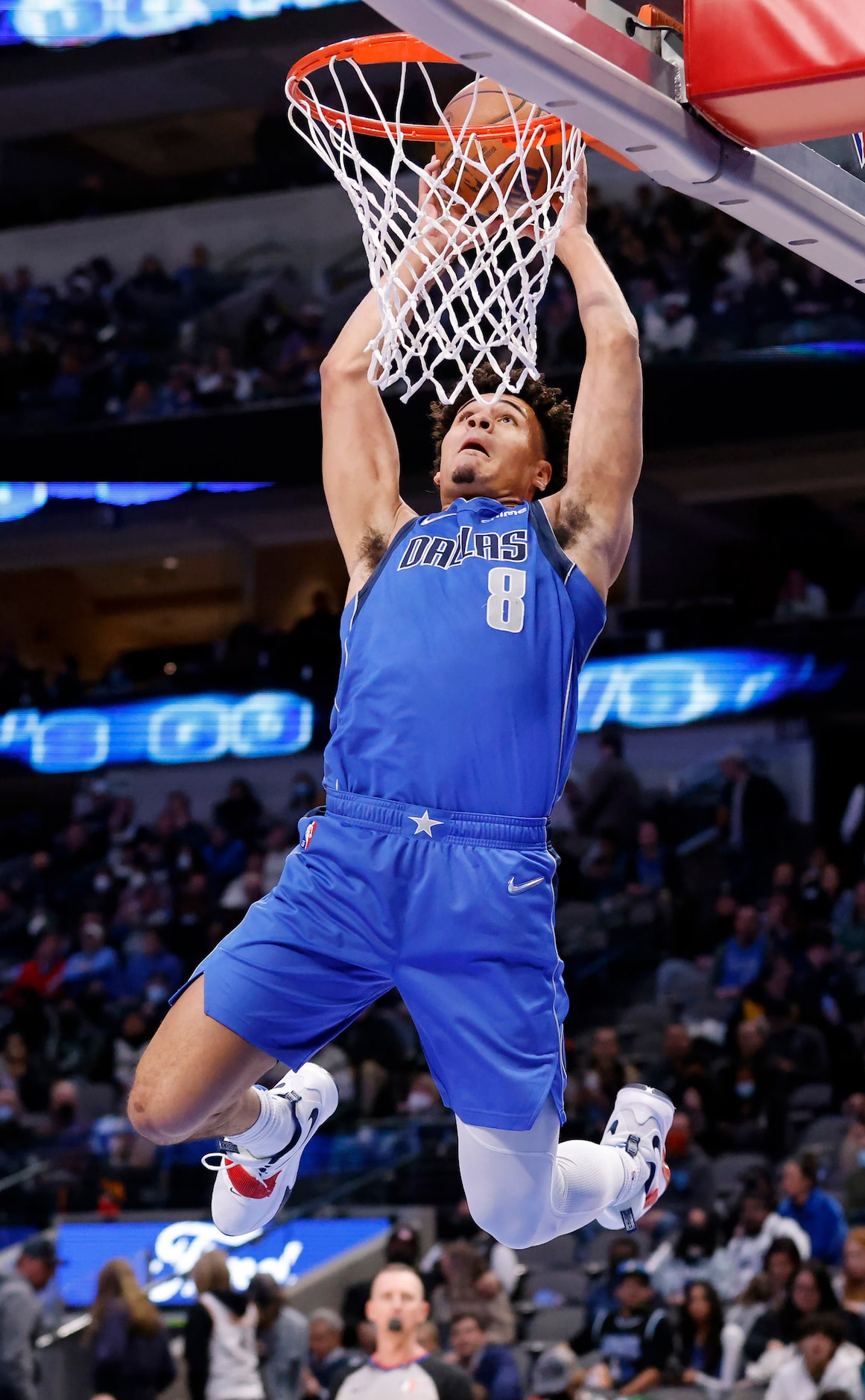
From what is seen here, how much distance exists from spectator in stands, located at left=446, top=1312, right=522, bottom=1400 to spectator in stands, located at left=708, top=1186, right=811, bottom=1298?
1262mm

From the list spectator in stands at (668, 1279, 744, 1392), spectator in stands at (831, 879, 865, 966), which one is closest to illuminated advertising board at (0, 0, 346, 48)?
spectator in stands at (831, 879, 865, 966)

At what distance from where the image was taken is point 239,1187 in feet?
15.1

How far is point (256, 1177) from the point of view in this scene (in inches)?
181

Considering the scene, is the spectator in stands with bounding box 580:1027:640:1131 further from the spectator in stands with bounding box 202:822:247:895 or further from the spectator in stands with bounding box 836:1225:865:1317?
the spectator in stands with bounding box 202:822:247:895

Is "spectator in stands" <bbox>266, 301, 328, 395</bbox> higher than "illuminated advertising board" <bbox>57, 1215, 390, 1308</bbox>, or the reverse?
"spectator in stands" <bbox>266, 301, 328, 395</bbox>

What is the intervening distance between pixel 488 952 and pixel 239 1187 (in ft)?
3.47

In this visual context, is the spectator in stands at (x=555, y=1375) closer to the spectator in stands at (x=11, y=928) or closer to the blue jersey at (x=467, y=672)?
the blue jersey at (x=467, y=672)

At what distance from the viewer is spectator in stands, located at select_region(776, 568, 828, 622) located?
51.8 ft

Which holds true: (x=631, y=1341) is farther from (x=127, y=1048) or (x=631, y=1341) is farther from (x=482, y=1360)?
(x=127, y=1048)

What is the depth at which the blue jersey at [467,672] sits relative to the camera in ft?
13.9

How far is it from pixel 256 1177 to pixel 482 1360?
4.60 metres

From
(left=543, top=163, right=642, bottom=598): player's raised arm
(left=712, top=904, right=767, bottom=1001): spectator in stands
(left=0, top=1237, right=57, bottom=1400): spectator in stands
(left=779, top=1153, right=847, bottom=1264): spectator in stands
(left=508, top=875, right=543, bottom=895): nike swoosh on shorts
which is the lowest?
(left=0, top=1237, right=57, bottom=1400): spectator in stands

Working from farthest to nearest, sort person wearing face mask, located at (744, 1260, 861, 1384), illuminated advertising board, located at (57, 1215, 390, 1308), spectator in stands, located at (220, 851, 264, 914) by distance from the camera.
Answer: spectator in stands, located at (220, 851, 264, 914) < illuminated advertising board, located at (57, 1215, 390, 1308) < person wearing face mask, located at (744, 1260, 861, 1384)

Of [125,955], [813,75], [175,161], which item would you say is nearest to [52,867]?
[125,955]
